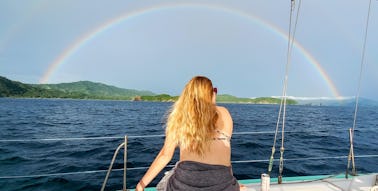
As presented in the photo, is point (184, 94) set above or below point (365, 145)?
above

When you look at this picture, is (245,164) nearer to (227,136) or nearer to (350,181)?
(350,181)

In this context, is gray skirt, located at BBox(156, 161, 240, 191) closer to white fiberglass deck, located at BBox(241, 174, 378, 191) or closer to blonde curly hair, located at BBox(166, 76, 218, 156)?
blonde curly hair, located at BBox(166, 76, 218, 156)

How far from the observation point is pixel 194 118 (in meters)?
1.93

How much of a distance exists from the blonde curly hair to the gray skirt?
11cm

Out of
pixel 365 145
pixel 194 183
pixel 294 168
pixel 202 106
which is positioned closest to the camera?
pixel 194 183

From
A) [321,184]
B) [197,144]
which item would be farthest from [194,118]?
[321,184]

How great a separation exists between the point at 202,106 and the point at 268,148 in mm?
10413

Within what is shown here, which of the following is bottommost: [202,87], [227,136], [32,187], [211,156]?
[32,187]

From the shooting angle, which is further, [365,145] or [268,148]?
[365,145]

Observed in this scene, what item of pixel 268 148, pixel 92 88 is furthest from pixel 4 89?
pixel 268 148

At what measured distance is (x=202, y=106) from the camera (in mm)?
1939

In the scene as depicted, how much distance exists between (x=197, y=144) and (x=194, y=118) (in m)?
0.19

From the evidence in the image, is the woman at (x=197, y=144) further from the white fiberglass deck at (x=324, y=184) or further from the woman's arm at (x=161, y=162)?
the white fiberglass deck at (x=324, y=184)

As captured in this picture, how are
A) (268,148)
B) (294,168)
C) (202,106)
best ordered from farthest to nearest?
(268,148) < (294,168) < (202,106)
